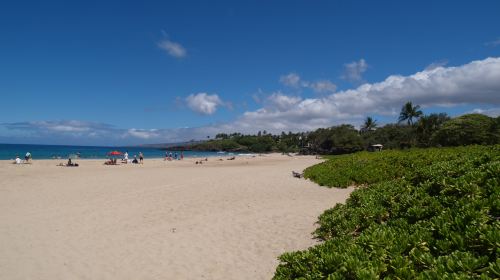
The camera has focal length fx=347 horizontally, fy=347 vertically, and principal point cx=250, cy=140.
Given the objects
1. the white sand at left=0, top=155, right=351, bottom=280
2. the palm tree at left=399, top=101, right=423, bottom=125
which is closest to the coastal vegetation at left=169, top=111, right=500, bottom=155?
the palm tree at left=399, top=101, right=423, bottom=125

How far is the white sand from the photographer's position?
6.83m

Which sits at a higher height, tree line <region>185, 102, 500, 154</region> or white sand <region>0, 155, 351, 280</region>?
tree line <region>185, 102, 500, 154</region>

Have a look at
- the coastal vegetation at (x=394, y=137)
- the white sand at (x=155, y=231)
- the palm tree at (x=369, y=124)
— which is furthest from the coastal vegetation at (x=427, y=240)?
the palm tree at (x=369, y=124)

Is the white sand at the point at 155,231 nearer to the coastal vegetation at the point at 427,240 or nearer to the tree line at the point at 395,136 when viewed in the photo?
the coastal vegetation at the point at 427,240

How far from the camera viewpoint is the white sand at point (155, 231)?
22.4ft

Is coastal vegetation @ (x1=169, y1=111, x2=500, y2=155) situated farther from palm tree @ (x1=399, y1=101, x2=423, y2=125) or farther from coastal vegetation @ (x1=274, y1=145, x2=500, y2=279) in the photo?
coastal vegetation @ (x1=274, y1=145, x2=500, y2=279)

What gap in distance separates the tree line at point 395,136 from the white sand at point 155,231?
38.3 meters

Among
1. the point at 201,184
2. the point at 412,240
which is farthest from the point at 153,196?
the point at 412,240

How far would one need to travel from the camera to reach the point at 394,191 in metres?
8.05

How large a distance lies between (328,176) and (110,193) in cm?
1033

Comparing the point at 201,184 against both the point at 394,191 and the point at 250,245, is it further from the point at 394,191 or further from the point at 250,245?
the point at 394,191

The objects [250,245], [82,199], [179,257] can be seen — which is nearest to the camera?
[179,257]

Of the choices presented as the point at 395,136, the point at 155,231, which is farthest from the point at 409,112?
the point at 155,231

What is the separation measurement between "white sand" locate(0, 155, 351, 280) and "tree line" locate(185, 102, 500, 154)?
3833cm
